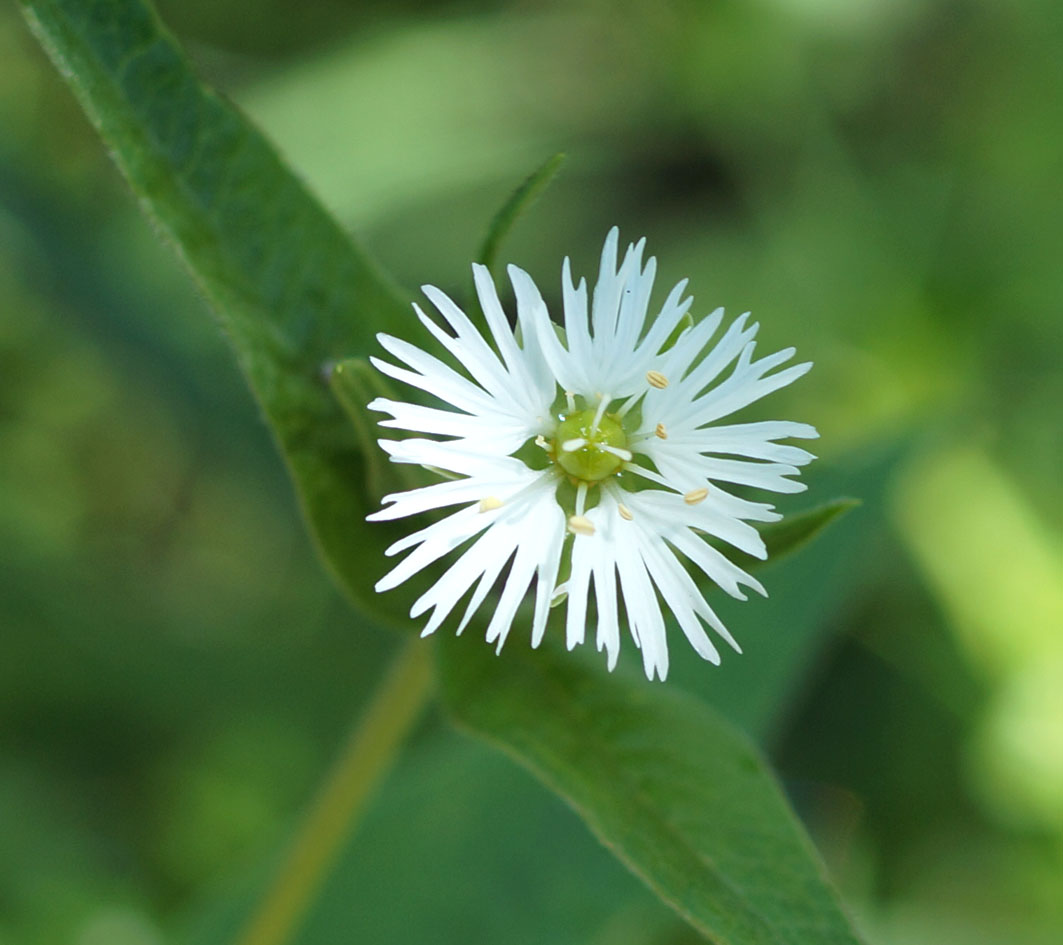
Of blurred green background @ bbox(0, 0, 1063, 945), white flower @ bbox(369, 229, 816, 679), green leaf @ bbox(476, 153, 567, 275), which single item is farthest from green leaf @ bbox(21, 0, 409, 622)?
blurred green background @ bbox(0, 0, 1063, 945)

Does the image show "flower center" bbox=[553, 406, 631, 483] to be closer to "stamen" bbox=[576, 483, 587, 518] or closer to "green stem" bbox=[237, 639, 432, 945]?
"stamen" bbox=[576, 483, 587, 518]

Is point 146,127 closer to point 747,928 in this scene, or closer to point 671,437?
point 671,437

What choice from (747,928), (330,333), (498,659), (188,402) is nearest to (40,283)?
(188,402)

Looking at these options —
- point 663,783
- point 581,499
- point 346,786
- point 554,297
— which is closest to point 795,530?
point 581,499

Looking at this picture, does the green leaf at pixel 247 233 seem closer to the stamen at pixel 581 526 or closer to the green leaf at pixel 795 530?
the stamen at pixel 581 526

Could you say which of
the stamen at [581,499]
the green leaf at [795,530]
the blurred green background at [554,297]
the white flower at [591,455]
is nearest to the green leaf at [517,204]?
the white flower at [591,455]

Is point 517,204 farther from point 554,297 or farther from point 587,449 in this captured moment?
point 554,297
